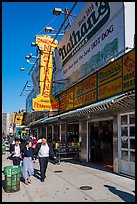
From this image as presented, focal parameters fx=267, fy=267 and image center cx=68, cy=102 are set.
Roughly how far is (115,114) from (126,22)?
12.6ft

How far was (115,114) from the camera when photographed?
11.5m

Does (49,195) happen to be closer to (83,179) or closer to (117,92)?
(83,179)

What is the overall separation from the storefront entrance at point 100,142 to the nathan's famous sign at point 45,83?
440cm

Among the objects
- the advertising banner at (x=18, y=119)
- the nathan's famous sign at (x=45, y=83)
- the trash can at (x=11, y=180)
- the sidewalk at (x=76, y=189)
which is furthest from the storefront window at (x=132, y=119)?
the advertising banner at (x=18, y=119)

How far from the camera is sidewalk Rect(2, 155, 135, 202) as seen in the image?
743 centimetres

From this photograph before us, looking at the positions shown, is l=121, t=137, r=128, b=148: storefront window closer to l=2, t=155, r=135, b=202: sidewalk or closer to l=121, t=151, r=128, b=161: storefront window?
l=121, t=151, r=128, b=161: storefront window

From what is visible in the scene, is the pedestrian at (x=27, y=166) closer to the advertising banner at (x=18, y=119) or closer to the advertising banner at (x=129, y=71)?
the advertising banner at (x=129, y=71)

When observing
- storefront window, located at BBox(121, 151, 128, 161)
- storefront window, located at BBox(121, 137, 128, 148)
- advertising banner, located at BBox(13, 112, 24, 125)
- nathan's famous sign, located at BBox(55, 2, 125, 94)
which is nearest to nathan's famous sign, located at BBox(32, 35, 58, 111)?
nathan's famous sign, located at BBox(55, 2, 125, 94)

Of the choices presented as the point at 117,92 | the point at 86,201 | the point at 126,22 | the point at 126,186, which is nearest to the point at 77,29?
the point at 126,22

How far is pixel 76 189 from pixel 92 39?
27.4 ft

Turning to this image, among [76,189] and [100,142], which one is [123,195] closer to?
[76,189]

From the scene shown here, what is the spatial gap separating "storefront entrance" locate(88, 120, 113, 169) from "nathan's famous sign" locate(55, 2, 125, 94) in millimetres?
3333

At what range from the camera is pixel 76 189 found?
8609mm

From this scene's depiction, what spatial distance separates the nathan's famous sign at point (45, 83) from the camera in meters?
19.1
